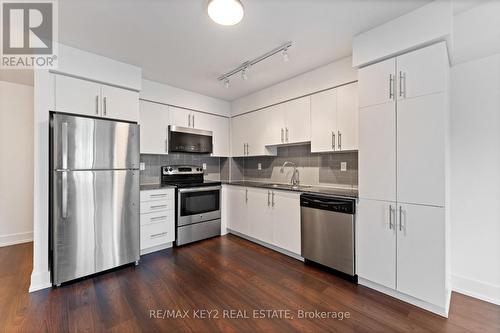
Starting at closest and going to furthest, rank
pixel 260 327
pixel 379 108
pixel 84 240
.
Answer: pixel 260 327
pixel 379 108
pixel 84 240

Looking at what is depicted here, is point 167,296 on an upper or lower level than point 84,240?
lower

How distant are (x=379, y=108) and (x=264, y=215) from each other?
2.08 metres

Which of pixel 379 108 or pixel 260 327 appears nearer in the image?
pixel 260 327

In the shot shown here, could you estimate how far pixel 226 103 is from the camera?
4.43 m

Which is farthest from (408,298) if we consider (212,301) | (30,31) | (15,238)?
(15,238)

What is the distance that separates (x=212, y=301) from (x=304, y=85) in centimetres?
288

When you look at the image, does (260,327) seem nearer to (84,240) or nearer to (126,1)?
(84,240)

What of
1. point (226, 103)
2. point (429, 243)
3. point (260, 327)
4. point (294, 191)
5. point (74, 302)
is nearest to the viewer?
point (260, 327)

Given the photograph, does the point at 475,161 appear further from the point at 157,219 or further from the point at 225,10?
the point at 157,219

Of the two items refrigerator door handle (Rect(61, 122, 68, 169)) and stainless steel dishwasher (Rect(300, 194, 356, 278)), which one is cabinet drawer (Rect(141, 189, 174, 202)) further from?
stainless steel dishwasher (Rect(300, 194, 356, 278))

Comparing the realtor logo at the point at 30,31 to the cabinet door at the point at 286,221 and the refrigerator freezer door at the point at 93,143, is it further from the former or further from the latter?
the cabinet door at the point at 286,221

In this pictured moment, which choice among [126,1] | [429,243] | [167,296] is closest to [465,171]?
[429,243]

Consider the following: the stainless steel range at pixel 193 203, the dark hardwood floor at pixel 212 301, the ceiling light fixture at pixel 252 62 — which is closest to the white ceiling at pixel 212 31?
the ceiling light fixture at pixel 252 62

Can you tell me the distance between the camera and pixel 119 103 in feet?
9.16
